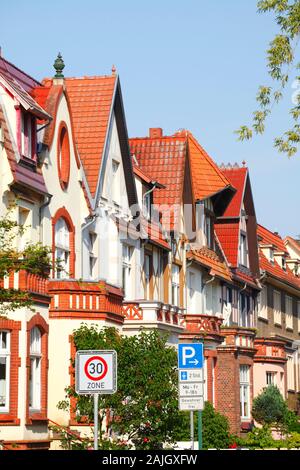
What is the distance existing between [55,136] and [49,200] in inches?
97.5

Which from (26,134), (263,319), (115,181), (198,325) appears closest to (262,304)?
(263,319)

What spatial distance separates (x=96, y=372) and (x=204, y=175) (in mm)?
36047

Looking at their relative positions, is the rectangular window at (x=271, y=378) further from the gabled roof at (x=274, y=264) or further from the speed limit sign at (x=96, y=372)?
the speed limit sign at (x=96, y=372)

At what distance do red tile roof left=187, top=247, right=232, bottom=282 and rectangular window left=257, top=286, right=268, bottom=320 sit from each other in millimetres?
9248

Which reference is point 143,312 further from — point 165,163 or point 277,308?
point 277,308

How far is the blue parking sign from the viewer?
79.5 ft

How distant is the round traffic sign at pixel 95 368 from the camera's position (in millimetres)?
18922

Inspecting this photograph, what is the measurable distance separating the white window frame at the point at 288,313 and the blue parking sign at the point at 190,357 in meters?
46.7

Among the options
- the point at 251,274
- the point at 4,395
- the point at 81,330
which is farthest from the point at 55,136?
the point at 251,274

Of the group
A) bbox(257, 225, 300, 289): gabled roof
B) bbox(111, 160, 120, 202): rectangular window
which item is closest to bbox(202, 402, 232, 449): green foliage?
bbox(111, 160, 120, 202): rectangular window

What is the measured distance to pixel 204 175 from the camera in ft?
179

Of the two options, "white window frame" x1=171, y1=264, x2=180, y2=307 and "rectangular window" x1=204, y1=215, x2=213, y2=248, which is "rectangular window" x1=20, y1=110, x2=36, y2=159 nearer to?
"white window frame" x1=171, y1=264, x2=180, y2=307

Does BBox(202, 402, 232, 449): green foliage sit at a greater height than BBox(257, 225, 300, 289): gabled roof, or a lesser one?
lesser

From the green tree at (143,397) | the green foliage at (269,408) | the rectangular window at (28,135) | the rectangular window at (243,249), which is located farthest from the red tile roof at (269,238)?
the green tree at (143,397)
